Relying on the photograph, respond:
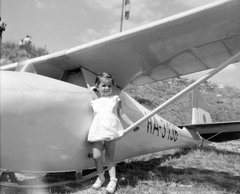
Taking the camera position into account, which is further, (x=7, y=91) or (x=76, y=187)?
(x=76, y=187)

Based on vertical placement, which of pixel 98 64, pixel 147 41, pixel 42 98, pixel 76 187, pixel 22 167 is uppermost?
pixel 147 41

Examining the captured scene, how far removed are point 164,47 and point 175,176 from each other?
1626 millimetres

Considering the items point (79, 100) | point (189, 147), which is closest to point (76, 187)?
point (79, 100)

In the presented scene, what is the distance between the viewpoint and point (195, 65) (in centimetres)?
356

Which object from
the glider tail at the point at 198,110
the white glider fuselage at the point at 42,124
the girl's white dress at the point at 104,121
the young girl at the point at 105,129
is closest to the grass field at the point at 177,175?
the young girl at the point at 105,129

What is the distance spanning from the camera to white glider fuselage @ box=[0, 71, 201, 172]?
6.63ft

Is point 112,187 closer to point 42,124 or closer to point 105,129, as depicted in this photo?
point 105,129

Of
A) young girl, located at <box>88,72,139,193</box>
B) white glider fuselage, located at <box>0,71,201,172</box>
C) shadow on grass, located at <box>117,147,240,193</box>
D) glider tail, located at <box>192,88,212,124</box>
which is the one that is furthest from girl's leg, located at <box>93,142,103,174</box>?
glider tail, located at <box>192,88,212,124</box>

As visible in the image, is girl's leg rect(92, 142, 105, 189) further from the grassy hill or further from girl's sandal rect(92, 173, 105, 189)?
the grassy hill

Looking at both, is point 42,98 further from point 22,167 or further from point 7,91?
point 22,167

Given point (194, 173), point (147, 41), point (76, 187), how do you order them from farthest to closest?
point (194, 173), point (147, 41), point (76, 187)

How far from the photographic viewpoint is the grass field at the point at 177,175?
8.28 feet

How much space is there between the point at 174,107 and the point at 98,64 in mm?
8653

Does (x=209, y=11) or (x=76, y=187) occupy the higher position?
(x=209, y=11)
